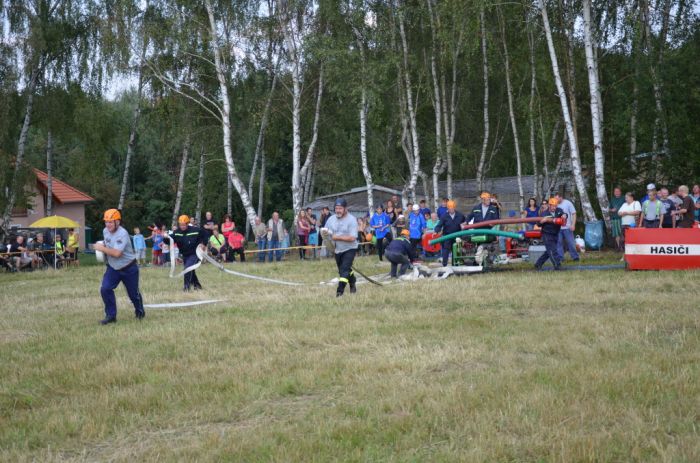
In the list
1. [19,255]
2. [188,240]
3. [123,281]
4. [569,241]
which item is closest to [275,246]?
[19,255]

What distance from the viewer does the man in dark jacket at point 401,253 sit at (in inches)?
627

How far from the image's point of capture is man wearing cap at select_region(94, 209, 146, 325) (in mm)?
11117

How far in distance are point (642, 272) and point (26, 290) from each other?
13.0 m

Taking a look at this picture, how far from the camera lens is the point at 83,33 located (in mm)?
31500

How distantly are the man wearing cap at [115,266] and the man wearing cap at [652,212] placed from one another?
10842 mm

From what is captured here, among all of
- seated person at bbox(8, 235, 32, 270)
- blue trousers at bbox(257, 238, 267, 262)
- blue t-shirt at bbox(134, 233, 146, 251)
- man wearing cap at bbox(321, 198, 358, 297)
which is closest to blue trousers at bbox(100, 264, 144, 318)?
man wearing cap at bbox(321, 198, 358, 297)

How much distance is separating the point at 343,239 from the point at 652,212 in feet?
24.9

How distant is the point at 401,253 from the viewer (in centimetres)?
1595

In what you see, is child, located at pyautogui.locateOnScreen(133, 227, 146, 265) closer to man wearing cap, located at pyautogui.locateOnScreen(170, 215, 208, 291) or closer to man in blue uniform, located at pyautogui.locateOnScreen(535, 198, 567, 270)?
man wearing cap, located at pyautogui.locateOnScreen(170, 215, 208, 291)

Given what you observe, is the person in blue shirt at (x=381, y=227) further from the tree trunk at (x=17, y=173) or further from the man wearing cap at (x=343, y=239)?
the tree trunk at (x=17, y=173)

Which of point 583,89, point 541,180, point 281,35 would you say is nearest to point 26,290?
point 281,35

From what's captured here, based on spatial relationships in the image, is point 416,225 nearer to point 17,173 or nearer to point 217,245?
point 217,245

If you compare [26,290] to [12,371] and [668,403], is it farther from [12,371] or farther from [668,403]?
[668,403]

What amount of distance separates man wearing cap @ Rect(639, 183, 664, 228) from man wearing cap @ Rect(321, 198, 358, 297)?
719 centimetres
